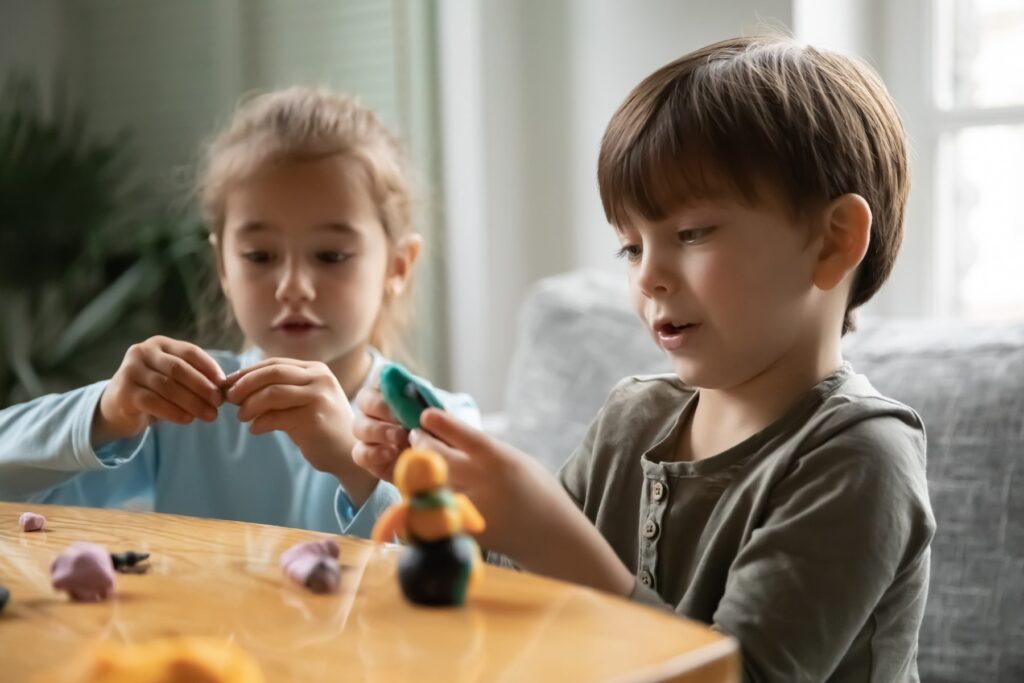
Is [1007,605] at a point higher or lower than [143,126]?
lower

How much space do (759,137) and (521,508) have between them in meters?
0.39

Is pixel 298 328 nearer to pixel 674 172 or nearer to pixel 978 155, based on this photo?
pixel 674 172

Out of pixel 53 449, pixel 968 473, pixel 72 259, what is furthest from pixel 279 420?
pixel 72 259

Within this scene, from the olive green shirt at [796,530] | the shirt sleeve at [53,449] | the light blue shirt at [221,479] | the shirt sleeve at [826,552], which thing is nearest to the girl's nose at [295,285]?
the light blue shirt at [221,479]

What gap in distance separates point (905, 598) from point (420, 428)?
429 millimetres

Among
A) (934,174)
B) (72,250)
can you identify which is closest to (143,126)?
(72,250)

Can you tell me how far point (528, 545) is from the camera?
815 millimetres

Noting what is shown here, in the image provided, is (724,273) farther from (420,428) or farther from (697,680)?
(697,680)

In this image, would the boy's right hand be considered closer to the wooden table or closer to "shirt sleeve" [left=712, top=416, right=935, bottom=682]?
the wooden table

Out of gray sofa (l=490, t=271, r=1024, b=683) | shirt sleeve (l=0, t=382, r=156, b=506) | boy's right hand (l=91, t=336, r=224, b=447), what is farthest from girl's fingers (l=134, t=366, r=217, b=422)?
gray sofa (l=490, t=271, r=1024, b=683)

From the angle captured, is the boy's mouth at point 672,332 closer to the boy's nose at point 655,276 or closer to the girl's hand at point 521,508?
the boy's nose at point 655,276

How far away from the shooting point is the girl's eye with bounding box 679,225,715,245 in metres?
1.00

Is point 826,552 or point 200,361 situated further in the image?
point 200,361

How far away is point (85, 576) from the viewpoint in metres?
0.70
